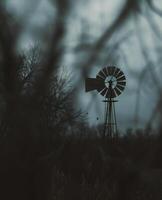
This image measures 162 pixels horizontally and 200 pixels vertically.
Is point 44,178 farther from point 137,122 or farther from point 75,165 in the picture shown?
point 75,165

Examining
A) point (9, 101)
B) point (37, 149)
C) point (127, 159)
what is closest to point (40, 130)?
point (37, 149)

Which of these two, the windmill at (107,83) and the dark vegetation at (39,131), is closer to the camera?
the dark vegetation at (39,131)

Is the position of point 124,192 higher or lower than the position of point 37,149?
lower

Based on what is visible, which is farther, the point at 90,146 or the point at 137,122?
the point at 90,146

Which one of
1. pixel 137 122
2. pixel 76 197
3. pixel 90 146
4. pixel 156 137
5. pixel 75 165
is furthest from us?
pixel 75 165

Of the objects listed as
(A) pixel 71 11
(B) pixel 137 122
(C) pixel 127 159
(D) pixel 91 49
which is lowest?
(C) pixel 127 159

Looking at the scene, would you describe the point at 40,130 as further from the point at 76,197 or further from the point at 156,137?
the point at 76,197

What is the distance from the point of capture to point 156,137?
239cm

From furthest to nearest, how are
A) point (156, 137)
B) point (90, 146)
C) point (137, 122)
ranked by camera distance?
1. point (90, 146)
2. point (137, 122)
3. point (156, 137)

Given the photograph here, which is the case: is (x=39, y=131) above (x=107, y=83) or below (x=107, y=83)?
below

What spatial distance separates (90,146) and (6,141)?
1250 mm

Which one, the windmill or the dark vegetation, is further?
the windmill

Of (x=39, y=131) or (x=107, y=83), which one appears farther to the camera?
(x=107, y=83)

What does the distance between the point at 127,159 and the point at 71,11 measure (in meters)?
0.90
